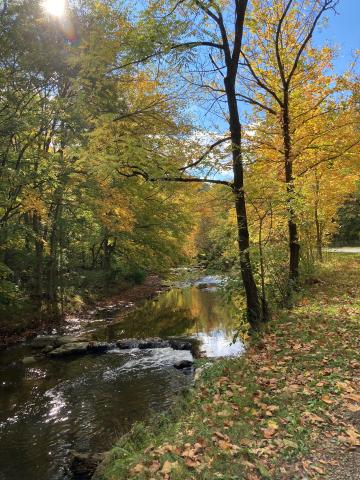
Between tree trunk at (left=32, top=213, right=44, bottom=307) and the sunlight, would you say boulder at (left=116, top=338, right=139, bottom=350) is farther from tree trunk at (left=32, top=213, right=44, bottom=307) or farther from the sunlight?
the sunlight

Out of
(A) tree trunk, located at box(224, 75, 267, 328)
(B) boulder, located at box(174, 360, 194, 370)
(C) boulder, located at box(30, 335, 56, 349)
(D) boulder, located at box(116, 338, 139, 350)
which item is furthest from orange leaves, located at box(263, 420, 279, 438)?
(C) boulder, located at box(30, 335, 56, 349)

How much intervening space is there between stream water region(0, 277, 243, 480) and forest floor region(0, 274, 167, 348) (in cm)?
86

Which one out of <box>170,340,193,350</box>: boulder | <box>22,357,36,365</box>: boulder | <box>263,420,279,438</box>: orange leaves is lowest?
<box>170,340,193,350</box>: boulder

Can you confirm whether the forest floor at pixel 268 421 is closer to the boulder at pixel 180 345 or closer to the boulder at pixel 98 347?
the boulder at pixel 180 345

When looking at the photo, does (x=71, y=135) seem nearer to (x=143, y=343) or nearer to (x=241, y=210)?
(x=143, y=343)

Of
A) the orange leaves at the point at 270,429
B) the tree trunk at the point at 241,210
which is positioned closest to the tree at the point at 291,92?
the tree trunk at the point at 241,210

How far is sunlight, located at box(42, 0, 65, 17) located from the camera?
1295cm

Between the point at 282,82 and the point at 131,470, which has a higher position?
the point at 282,82

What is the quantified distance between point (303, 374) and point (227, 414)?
4.98ft

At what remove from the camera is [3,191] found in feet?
44.8

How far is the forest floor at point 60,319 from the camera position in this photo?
14570 millimetres

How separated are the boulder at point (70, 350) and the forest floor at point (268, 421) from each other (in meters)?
6.60

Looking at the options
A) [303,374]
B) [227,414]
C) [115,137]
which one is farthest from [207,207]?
[227,414]

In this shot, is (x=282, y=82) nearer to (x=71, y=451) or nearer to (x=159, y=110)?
(x=159, y=110)
